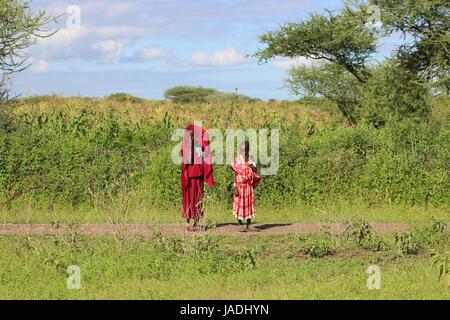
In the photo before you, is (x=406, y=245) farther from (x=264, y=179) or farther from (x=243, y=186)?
(x=264, y=179)

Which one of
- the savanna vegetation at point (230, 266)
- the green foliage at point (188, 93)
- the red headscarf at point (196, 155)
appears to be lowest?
the savanna vegetation at point (230, 266)

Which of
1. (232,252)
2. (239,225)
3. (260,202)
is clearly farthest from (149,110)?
(232,252)

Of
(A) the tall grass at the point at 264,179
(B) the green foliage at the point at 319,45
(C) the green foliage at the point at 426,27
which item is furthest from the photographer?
(B) the green foliage at the point at 319,45

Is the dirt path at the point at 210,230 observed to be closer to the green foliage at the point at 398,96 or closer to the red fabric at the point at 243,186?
the red fabric at the point at 243,186

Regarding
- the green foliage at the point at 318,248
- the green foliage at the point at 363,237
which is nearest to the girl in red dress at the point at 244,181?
the green foliage at the point at 363,237

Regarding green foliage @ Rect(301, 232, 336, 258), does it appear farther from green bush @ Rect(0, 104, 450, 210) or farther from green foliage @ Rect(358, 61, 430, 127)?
green foliage @ Rect(358, 61, 430, 127)

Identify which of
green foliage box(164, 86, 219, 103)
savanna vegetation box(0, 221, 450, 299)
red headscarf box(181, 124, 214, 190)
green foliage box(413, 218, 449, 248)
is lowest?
savanna vegetation box(0, 221, 450, 299)

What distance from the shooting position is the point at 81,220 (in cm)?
1823

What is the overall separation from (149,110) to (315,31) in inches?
370

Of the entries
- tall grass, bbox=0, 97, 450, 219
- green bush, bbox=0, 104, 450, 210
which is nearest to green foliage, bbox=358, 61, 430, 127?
tall grass, bbox=0, 97, 450, 219

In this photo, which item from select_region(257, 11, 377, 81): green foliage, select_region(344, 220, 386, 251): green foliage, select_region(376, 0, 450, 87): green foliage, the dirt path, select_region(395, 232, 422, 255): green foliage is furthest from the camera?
select_region(257, 11, 377, 81): green foliage

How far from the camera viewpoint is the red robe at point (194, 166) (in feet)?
52.0

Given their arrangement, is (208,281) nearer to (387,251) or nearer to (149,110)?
(387,251)

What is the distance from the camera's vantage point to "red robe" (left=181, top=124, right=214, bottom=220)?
52.0 ft
